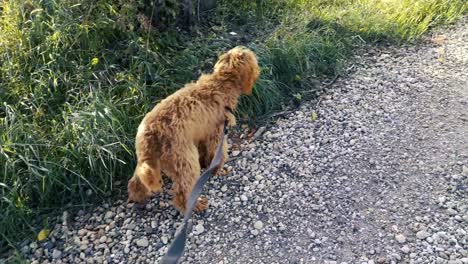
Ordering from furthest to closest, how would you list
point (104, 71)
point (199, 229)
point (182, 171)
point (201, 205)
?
point (104, 71) → point (201, 205) → point (199, 229) → point (182, 171)

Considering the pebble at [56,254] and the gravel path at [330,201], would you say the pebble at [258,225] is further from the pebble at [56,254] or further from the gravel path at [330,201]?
the pebble at [56,254]

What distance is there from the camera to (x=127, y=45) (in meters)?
4.08

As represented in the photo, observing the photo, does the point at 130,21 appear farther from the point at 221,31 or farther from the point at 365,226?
the point at 365,226

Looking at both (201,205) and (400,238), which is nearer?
(400,238)

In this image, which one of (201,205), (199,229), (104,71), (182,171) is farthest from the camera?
(104,71)

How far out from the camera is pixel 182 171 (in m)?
2.92

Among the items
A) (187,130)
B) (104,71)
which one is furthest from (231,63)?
(104,71)

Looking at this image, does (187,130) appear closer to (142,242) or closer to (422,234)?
(142,242)

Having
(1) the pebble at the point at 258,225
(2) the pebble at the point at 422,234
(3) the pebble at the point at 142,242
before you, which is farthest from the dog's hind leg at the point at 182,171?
(2) the pebble at the point at 422,234

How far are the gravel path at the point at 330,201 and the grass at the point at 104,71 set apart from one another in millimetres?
307

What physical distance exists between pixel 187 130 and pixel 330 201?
1.21 metres

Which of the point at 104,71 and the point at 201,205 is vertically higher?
the point at 104,71

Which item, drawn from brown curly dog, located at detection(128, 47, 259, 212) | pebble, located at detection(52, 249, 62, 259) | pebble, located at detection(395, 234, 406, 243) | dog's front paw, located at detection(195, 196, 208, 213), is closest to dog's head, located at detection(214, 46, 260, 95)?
brown curly dog, located at detection(128, 47, 259, 212)

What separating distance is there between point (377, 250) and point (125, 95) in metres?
2.37
